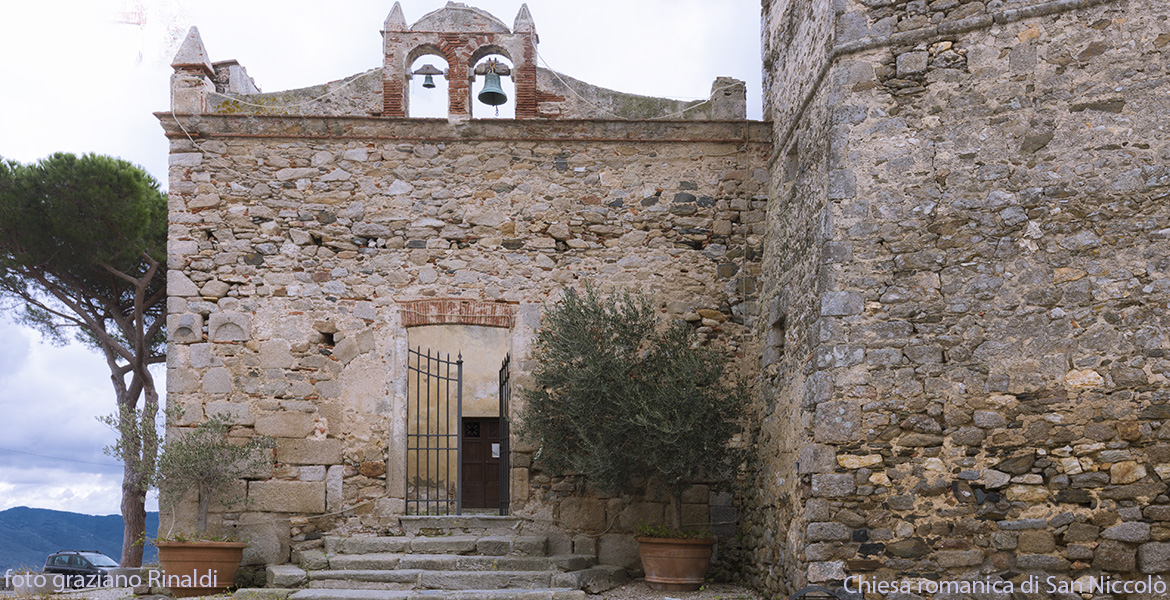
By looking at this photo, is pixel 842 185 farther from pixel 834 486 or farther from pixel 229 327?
pixel 229 327

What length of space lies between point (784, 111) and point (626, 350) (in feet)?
8.54

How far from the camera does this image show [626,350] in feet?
27.0

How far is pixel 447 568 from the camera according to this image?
7820mm

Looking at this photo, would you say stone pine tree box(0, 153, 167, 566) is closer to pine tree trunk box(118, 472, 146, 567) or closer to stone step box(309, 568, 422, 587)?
pine tree trunk box(118, 472, 146, 567)

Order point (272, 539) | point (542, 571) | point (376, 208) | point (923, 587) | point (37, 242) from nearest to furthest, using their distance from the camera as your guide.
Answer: point (923, 587), point (542, 571), point (272, 539), point (376, 208), point (37, 242)

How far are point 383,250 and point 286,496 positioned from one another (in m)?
2.36

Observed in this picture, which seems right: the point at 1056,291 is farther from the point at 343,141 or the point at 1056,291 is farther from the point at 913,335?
the point at 343,141

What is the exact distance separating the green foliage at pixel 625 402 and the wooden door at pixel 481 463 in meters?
5.86

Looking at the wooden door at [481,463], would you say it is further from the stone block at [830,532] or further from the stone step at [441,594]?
the stone block at [830,532]

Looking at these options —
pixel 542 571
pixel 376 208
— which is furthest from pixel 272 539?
pixel 376 208

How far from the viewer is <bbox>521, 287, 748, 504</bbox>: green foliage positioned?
7.80 meters

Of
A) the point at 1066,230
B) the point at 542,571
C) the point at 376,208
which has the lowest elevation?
the point at 542,571

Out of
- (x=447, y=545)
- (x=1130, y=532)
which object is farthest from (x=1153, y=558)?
(x=447, y=545)

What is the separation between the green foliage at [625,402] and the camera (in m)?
7.80
